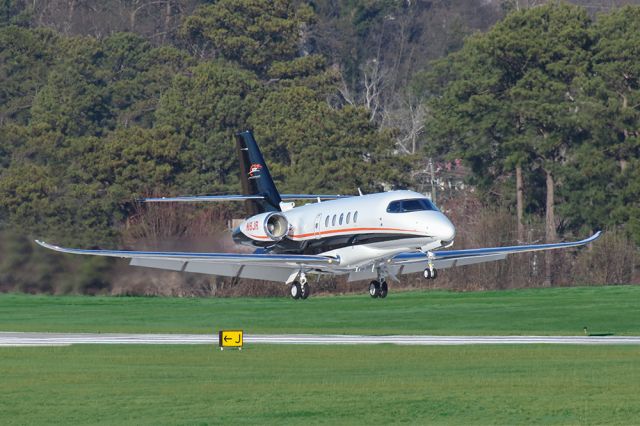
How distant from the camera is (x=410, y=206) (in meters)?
42.5

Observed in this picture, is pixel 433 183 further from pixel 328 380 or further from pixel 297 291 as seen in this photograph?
pixel 328 380

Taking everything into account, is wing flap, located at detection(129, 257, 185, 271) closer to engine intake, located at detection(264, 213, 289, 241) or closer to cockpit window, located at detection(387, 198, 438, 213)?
engine intake, located at detection(264, 213, 289, 241)

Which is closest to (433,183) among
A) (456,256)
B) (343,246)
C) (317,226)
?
(317,226)

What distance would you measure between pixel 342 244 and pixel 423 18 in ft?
328

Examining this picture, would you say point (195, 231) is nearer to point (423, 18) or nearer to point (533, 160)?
point (533, 160)

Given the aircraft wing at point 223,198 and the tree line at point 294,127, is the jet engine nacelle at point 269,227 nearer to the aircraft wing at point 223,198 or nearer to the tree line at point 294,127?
the aircraft wing at point 223,198

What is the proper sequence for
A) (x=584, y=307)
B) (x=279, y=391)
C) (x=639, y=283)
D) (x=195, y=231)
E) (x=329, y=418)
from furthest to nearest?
(x=639, y=283) → (x=195, y=231) → (x=584, y=307) → (x=279, y=391) → (x=329, y=418)

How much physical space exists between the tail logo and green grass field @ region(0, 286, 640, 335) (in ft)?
16.2

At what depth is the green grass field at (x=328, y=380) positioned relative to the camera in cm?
2486

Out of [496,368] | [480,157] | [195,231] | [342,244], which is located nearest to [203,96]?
[480,157]

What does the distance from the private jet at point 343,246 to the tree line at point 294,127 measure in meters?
12.4

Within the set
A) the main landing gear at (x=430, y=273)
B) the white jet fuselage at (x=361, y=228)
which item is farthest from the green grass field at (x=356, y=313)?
the main landing gear at (x=430, y=273)

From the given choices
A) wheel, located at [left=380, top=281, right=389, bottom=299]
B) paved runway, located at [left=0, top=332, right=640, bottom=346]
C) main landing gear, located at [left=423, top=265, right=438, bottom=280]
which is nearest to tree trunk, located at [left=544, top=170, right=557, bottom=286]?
wheel, located at [left=380, top=281, right=389, bottom=299]

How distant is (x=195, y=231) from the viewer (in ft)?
212
